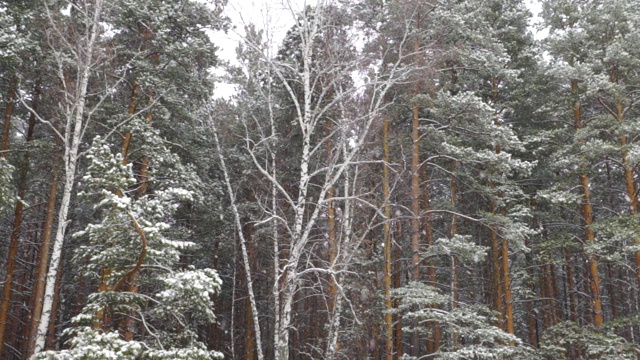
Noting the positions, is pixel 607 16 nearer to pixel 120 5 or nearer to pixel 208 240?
pixel 120 5

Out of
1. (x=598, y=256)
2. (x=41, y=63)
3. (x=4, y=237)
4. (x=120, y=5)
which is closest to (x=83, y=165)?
(x=4, y=237)

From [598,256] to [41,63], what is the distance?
54.0ft

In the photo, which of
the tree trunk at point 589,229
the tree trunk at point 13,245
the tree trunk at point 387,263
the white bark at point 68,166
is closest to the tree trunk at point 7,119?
the tree trunk at point 13,245

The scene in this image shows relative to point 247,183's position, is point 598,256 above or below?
below

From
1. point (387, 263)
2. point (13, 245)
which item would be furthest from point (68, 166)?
point (387, 263)

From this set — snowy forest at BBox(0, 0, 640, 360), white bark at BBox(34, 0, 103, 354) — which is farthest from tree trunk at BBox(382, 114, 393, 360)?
white bark at BBox(34, 0, 103, 354)

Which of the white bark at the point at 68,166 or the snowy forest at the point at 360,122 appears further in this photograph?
the snowy forest at the point at 360,122

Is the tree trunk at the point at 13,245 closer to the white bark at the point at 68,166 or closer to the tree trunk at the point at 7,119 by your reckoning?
the tree trunk at the point at 7,119

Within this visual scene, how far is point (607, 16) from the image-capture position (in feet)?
43.1

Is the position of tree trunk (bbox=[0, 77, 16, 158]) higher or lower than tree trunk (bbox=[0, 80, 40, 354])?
higher

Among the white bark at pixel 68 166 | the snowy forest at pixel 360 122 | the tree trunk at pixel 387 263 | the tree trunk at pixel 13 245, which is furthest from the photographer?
the tree trunk at pixel 13 245

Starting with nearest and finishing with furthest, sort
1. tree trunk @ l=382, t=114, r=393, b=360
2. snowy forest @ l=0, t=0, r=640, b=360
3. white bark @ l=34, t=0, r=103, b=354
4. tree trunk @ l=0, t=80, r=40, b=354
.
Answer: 1. white bark @ l=34, t=0, r=103, b=354
2. snowy forest @ l=0, t=0, r=640, b=360
3. tree trunk @ l=382, t=114, r=393, b=360
4. tree trunk @ l=0, t=80, r=40, b=354

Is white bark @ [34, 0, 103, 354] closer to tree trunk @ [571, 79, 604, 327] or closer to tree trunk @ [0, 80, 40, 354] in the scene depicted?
tree trunk @ [0, 80, 40, 354]

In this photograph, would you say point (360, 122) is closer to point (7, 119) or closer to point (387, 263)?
point (387, 263)
